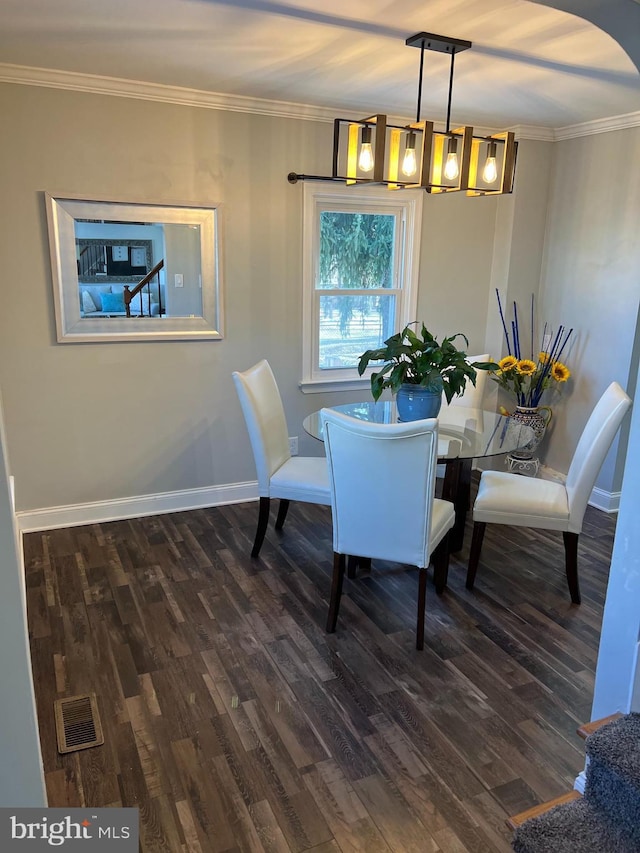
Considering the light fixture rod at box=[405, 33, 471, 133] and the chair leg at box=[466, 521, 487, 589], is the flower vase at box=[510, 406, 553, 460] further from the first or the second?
the light fixture rod at box=[405, 33, 471, 133]

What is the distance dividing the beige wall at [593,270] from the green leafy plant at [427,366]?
1561 mm

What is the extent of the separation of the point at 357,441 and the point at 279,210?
204 centimetres

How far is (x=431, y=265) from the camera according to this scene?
4484mm

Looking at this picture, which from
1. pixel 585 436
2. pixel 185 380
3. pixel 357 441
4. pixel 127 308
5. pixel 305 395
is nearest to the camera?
pixel 357 441

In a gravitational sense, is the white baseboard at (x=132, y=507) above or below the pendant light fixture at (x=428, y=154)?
below

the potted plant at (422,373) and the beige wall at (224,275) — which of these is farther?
the beige wall at (224,275)

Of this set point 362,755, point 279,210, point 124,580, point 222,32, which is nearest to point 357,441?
point 362,755

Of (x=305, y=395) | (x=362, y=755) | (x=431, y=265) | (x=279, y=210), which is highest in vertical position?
(x=279, y=210)

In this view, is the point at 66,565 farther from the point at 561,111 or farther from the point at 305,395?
the point at 561,111

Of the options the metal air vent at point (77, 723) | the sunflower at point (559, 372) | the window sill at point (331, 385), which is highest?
the sunflower at point (559, 372)

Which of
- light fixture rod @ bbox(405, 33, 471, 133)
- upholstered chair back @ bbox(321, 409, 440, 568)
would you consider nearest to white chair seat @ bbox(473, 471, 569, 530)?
upholstered chair back @ bbox(321, 409, 440, 568)

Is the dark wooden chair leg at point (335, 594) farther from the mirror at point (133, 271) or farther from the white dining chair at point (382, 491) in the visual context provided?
the mirror at point (133, 271)
